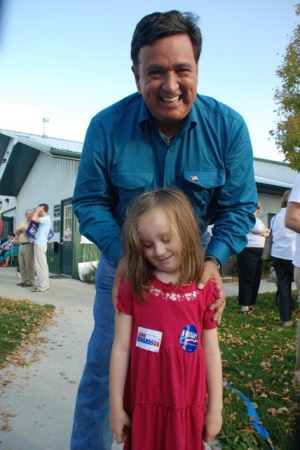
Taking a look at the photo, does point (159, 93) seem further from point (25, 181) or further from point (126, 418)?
point (25, 181)

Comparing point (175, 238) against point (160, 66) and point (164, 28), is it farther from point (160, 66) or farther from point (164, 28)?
point (164, 28)

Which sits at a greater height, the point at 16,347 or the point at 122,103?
the point at 122,103

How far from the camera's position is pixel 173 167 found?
2.20 meters

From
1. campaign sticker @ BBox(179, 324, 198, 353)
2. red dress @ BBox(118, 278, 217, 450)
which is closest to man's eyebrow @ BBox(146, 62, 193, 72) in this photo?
red dress @ BBox(118, 278, 217, 450)

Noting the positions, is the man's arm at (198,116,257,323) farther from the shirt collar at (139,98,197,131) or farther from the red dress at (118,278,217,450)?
the red dress at (118,278,217,450)

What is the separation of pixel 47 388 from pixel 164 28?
304 cm

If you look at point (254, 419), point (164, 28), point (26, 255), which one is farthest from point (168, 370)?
point (26, 255)

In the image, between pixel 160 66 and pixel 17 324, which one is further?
pixel 17 324

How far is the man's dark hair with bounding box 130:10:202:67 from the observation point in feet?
6.30

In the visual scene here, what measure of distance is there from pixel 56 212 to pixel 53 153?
3.80m

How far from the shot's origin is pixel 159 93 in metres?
2.02

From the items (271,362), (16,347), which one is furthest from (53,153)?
(271,362)

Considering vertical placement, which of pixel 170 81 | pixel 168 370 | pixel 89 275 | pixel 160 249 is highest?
pixel 170 81

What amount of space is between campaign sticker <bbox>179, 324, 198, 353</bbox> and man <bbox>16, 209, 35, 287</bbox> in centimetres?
892
